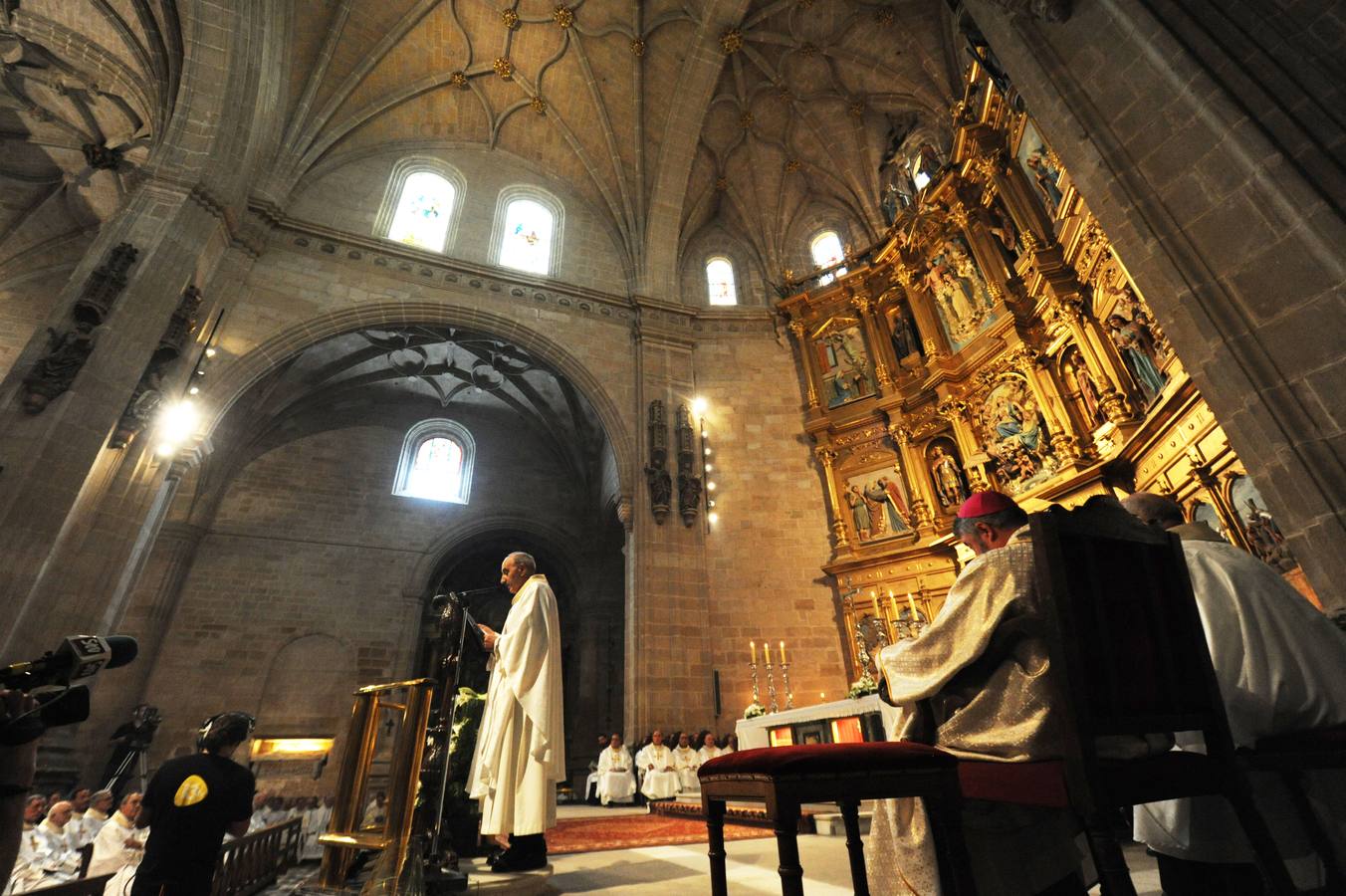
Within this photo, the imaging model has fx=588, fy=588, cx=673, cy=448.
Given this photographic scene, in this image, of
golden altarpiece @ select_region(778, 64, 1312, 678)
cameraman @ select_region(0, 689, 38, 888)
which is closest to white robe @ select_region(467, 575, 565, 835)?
cameraman @ select_region(0, 689, 38, 888)

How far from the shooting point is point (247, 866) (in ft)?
11.6

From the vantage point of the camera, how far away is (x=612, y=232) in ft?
45.5

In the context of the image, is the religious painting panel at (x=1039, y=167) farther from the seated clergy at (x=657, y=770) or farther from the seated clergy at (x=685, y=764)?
the seated clergy at (x=657, y=770)

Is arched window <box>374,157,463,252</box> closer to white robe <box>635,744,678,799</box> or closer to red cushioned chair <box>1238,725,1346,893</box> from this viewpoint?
white robe <box>635,744,678,799</box>

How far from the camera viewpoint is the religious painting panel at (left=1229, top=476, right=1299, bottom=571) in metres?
5.13

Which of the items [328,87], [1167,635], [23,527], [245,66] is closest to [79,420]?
[23,527]

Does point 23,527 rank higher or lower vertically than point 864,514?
lower

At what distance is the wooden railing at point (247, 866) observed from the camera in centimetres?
243

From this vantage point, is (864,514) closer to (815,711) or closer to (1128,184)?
(815,711)

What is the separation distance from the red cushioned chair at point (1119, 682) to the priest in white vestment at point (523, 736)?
2.43m

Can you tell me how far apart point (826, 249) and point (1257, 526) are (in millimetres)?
10853

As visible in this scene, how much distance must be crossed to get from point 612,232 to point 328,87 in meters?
6.26

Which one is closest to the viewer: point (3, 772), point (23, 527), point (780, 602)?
point (3, 772)

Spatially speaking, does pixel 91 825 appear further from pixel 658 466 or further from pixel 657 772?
pixel 658 466
